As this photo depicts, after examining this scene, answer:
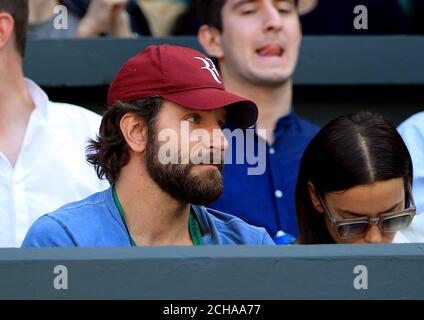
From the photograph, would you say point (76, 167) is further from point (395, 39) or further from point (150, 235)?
point (395, 39)

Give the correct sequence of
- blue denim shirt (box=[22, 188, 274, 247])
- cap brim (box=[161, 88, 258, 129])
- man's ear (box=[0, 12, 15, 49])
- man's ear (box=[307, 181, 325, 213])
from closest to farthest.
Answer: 1. blue denim shirt (box=[22, 188, 274, 247])
2. cap brim (box=[161, 88, 258, 129])
3. man's ear (box=[307, 181, 325, 213])
4. man's ear (box=[0, 12, 15, 49])

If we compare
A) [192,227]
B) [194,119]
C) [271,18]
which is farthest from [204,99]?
[271,18]

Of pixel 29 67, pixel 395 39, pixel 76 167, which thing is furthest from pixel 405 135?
pixel 29 67

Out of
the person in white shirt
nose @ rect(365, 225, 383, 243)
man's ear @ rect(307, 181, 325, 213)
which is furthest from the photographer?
the person in white shirt

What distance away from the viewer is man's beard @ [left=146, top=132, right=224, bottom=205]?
125 inches

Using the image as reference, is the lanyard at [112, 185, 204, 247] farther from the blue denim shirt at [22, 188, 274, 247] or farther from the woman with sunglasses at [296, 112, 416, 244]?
the woman with sunglasses at [296, 112, 416, 244]

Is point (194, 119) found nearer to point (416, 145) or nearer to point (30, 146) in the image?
point (30, 146)

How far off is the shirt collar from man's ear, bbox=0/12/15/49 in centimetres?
17

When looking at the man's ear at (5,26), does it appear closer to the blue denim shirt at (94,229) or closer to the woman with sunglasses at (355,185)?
the blue denim shirt at (94,229)

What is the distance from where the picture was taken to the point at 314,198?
3.61 meters

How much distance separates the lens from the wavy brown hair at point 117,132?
3.28 metres

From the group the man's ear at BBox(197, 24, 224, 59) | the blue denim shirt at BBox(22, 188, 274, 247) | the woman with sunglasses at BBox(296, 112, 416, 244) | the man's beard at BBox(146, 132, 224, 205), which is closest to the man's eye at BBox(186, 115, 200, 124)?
the man's beard at BBox(146, 132, 224, 205)

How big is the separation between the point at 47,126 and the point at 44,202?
28 centimetres

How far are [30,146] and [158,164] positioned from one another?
31.4 inches
